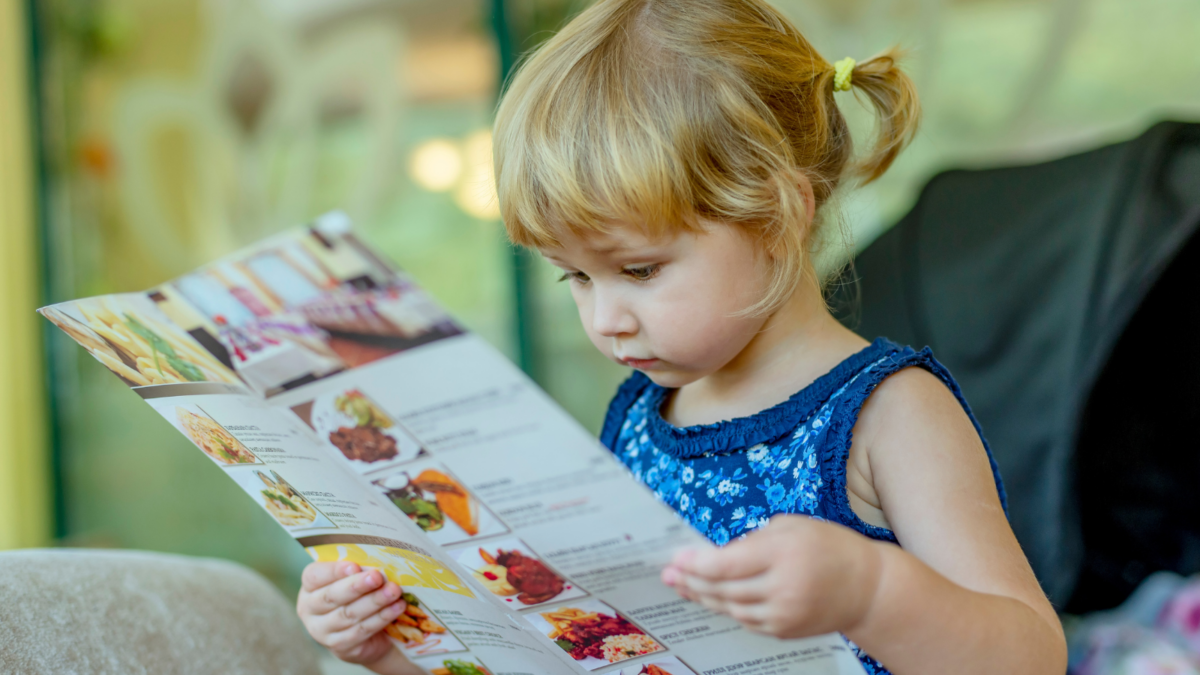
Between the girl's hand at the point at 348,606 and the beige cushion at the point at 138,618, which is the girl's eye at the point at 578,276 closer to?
the girl's hand at the point at 348,606

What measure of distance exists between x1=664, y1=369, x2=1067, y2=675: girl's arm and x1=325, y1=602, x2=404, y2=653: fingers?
251 mm

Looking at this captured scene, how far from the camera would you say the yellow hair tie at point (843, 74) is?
628 millimetres

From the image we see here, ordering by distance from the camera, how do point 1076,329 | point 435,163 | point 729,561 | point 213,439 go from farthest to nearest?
point 435,163 < point 1076,329 < point 213,439 < point 729,561

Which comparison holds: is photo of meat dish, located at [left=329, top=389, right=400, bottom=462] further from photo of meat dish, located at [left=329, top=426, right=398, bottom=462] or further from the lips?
the lips

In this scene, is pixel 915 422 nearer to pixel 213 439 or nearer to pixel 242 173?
pixel 213 439

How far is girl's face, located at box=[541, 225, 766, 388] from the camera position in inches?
21.6

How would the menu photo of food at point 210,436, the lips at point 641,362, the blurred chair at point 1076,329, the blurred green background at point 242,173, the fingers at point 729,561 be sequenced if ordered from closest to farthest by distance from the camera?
the fingers at point 729,561 → the menu photo of food at point 210,436 → the lips at point 641,362 → the blurred chair at point 1076,329 → the blurred green background at point 242,173

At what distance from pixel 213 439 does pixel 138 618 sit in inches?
10.7

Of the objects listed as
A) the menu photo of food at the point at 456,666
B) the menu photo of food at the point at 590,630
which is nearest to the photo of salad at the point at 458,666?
the menu photo of food at the point at 456,666

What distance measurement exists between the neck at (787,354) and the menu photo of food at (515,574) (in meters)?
0.21

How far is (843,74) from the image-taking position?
63 centimetres

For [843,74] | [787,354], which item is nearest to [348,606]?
[787,354]

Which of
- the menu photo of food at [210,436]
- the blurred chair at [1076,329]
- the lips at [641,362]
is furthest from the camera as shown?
the blurred chair at [1076,329]

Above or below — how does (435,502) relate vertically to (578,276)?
below
